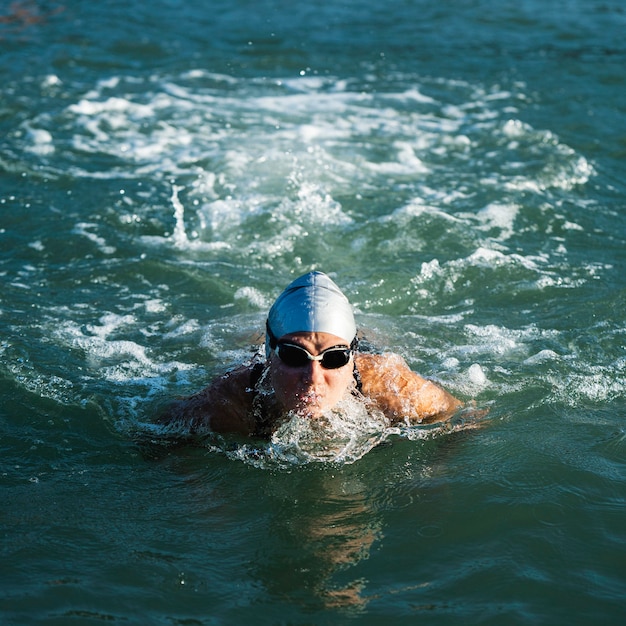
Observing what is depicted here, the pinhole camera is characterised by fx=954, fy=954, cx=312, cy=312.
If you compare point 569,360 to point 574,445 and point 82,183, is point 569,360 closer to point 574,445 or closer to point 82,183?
point 574,445

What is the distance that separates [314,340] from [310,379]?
8.2 inches

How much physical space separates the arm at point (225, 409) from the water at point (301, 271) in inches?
5.4

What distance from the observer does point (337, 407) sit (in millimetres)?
5340

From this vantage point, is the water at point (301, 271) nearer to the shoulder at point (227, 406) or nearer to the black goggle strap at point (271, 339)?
the shoulder at point (227, 406)

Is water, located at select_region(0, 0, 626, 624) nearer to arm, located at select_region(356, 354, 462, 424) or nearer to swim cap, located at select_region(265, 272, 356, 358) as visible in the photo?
arm, located at select_region(356, 354, 462, 424)

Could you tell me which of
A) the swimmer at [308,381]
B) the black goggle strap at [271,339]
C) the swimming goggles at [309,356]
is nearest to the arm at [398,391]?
the swimmer at [308,381]

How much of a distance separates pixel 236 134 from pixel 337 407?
7026 millimetres

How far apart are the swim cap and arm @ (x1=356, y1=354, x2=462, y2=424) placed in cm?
50

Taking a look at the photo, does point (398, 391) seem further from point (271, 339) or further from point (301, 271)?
point (301, 271)

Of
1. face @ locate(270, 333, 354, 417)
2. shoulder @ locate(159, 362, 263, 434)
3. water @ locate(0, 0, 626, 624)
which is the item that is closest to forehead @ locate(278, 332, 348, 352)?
face @ locate(270, 333, 354, 417)

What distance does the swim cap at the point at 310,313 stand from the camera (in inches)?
202

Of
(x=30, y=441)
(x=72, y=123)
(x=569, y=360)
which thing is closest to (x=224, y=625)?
(x=30, y=441)

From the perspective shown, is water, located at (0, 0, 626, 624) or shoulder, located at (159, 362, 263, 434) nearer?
water, located at (0, 0, 626, 624)

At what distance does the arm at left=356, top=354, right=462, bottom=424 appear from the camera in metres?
5.66
